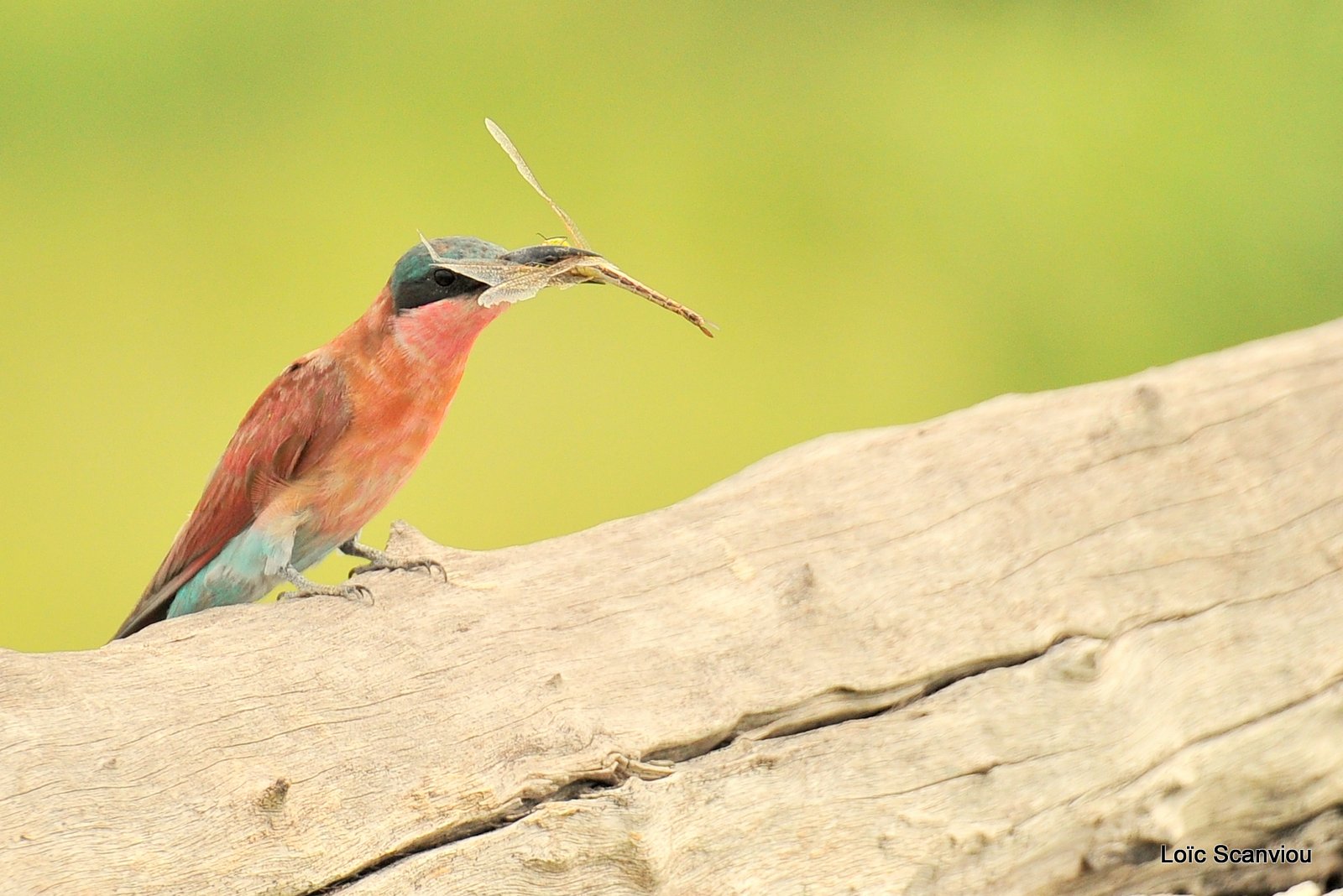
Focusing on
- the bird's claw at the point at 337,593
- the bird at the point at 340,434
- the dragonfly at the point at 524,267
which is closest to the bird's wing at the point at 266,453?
the bird at the point at 340,434

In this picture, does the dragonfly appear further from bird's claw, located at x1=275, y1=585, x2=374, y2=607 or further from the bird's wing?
bird's claw, located at x1=275, y1=585, x2=374, y2=607

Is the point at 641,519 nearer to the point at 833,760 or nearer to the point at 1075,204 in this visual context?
the point at 833,760

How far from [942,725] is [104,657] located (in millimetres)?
914

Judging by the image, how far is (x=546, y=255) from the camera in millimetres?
1338

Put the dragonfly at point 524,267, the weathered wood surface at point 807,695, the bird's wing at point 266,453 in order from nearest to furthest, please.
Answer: the weathered wood surface at point 807,695
the dragonfly at point 524,267
the bird's wing at point 266,453

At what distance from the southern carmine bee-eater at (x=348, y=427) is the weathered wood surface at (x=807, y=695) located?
9 centimetres

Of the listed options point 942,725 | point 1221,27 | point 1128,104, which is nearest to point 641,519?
point 942,725

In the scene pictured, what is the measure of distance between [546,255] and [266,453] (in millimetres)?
413

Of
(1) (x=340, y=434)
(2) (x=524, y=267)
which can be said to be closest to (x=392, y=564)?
(1) (x=340, y=434)

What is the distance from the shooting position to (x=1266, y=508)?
1669 mm

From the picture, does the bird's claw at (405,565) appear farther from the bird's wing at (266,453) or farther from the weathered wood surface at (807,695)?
the bird's wing at (266,453)

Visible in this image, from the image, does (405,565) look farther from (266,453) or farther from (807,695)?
(807,695)

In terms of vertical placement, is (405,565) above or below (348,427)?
below

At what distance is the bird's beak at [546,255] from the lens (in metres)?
1.34
